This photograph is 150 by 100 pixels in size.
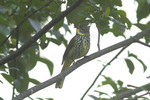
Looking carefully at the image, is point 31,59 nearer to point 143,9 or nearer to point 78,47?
point 78,47

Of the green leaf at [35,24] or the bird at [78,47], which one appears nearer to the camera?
the green leaf at [35,24]

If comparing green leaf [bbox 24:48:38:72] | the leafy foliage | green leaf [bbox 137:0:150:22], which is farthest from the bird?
→ green leaf [bbox 137:0:150:22]

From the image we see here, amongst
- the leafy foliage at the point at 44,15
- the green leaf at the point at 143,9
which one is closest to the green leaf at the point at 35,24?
the leafy foliage at the point at 44,15

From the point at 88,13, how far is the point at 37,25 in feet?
1.54

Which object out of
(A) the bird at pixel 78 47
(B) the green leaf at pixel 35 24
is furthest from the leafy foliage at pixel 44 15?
(A) the bird at pixel 78 47

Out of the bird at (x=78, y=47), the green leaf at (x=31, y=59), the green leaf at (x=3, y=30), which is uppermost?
the bird at (x=78, y=47)

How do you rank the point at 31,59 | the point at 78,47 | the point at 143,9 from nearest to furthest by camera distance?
the point at 143,9 → the point at 31,59 → the point at 78,47

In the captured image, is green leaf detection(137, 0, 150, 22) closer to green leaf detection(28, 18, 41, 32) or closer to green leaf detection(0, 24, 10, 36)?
green leaf detection(28, 18, 41, 32)

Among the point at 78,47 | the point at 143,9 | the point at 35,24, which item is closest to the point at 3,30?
the point at 35,24

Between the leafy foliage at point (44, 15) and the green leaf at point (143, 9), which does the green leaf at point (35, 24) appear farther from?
the green leaf at point (143, 9)

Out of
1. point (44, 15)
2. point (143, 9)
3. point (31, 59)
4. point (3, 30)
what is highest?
point (143, 9)

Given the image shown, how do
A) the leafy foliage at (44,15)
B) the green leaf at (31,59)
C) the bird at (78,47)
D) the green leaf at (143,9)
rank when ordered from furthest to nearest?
the bird at (78,47) < the green leaf at (31,59) < the green leaf at (143,9) < the leafy foliage at (44,15)

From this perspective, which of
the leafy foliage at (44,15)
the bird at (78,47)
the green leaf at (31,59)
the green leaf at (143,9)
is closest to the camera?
the leafy foliage at (44,15)

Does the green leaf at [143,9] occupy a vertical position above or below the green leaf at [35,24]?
above
